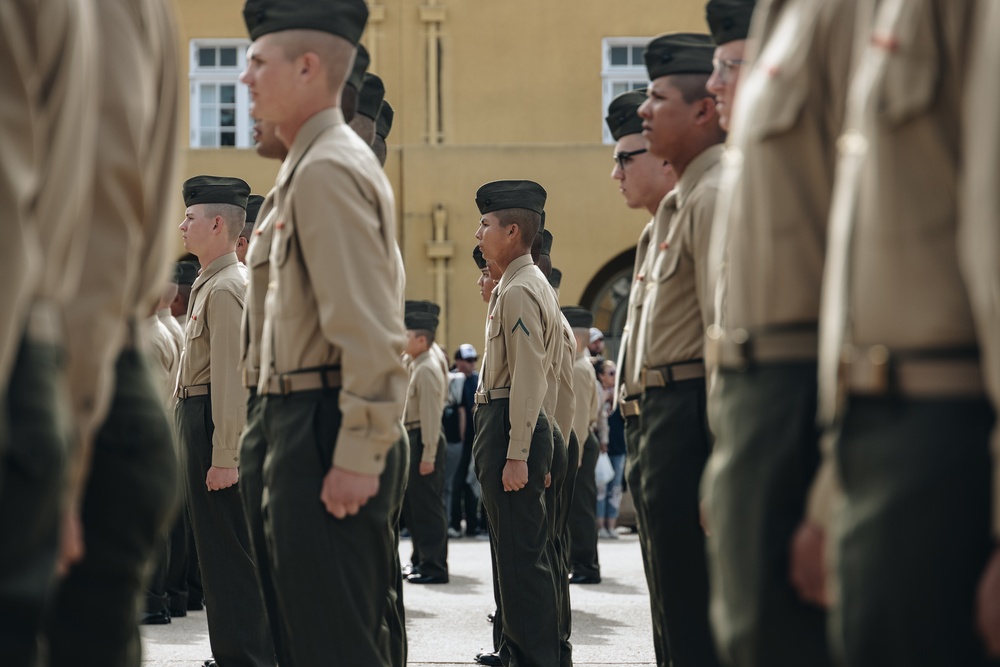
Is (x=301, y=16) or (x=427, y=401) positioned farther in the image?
(x=427, y=401)

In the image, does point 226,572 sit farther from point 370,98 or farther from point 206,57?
point 206,57

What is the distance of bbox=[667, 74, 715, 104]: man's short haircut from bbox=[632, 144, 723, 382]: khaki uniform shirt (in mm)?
364

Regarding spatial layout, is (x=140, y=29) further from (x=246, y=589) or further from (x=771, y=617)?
(x=246, y=589)

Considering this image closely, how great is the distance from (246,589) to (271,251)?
251 centimetres

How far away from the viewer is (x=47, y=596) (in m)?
2.58

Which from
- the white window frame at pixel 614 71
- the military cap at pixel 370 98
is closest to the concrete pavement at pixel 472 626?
the military cap at pixel 370 98

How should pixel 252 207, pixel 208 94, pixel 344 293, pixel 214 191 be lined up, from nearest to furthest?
pixel 344 293 → pixel 214 191 → pixel 252 207 → pixel 208 94

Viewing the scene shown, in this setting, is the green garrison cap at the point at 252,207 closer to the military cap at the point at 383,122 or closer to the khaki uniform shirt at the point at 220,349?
the military cap at the point at 383,122

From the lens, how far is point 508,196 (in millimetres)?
7809

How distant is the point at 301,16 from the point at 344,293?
968mm

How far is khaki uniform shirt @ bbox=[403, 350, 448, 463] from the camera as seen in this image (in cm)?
1318

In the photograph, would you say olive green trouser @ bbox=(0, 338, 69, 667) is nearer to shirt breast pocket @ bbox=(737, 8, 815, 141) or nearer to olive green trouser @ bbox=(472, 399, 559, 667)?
shirt breast pocket @ bbox=(737, 8, 815, 141)

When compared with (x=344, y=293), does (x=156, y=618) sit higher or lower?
lower

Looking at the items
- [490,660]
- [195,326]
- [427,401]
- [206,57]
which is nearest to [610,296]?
[206,57]
